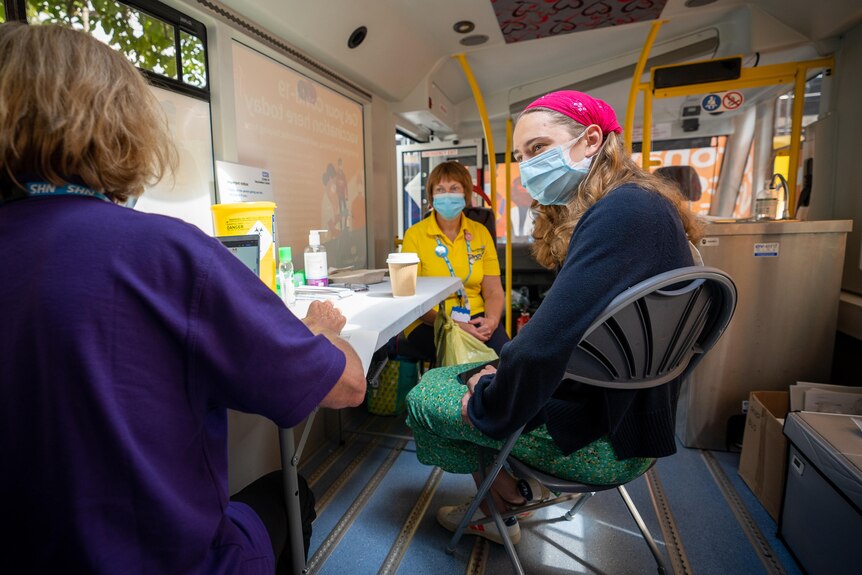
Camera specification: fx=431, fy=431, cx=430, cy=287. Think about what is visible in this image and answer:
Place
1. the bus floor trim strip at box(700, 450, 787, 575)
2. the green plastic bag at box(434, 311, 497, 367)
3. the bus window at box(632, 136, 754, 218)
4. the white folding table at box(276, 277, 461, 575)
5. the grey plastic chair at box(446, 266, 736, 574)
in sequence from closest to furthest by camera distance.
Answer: the grey plastic chair at box(446, 266, 736, 574), the white folding table at box(276, 277, 461, 575), the bus floor trim strip at box(700, 450, 787, 575), the green plastic bag at box(434, 311, 497, 367), the bus window at box(632, 136, 754, 218)

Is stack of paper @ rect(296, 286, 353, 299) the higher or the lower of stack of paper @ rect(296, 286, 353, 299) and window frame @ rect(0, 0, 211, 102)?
the lower

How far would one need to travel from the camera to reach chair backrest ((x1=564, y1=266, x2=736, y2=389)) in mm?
903

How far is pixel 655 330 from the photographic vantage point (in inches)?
37.7

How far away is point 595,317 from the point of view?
879 millimetres

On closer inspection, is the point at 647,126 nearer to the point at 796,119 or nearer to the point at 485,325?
the point at 796,119

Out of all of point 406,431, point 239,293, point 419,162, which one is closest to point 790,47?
point 419,162

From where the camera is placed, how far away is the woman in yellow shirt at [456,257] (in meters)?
2.40

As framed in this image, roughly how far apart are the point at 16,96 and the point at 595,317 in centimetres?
96

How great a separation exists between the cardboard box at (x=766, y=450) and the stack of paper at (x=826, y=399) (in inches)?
3.7

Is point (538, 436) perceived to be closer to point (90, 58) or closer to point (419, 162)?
point (90, 58)

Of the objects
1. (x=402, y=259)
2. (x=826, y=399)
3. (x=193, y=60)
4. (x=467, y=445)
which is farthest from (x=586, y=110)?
(x=826, y=399)

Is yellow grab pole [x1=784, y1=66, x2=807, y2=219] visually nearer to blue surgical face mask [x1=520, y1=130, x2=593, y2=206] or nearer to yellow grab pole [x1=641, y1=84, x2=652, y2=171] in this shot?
yellow grab pole [x1=641, y1=84, x2=652, y2=171]

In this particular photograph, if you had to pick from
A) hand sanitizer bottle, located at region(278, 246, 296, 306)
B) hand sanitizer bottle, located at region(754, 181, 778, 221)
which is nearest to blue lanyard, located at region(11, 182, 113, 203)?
hand sanitizer bottle, located at region(278, 246, 296, 306)

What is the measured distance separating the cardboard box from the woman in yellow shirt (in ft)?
3.88
